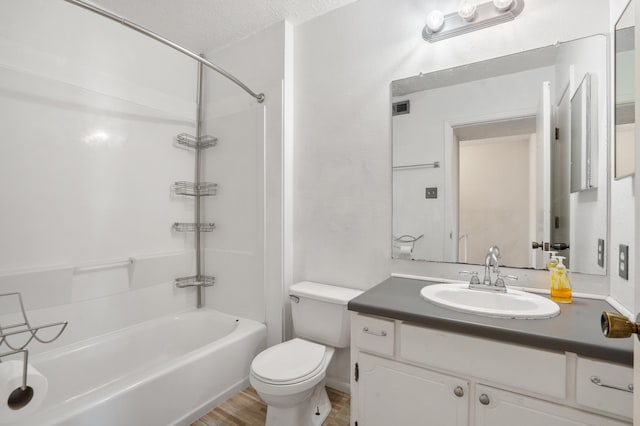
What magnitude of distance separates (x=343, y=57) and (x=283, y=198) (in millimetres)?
1046

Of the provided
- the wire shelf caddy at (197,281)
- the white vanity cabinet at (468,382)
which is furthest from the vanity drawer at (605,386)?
the wire shelf caddy at (197,281)

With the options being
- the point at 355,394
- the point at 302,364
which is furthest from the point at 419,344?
the point at 302,364

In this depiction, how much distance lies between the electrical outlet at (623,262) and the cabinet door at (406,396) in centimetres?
75

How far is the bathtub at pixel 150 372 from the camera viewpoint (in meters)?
1.38

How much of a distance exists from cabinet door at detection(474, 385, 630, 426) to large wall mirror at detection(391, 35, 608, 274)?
0.67 m

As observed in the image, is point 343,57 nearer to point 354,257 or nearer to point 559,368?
point 354,257

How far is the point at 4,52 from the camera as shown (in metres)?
1.63

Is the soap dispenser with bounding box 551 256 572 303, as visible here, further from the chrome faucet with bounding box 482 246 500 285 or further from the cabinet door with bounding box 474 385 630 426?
the cabinet door with bounding box 474 385 630 426

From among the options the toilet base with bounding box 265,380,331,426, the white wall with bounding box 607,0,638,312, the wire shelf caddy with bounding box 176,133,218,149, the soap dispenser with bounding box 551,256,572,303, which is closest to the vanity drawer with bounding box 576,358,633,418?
the white wall with bounding box 607,0,638,312

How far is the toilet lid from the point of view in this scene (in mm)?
1510

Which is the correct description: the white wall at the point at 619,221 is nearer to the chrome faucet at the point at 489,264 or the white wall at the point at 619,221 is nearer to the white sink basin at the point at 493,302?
the white sink basin at the point at 493,302

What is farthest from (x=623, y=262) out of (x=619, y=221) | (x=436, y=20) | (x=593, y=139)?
(x=436, y=20)

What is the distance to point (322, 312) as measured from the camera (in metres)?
1.89

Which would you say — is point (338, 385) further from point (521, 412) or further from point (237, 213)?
point (237, 213)
